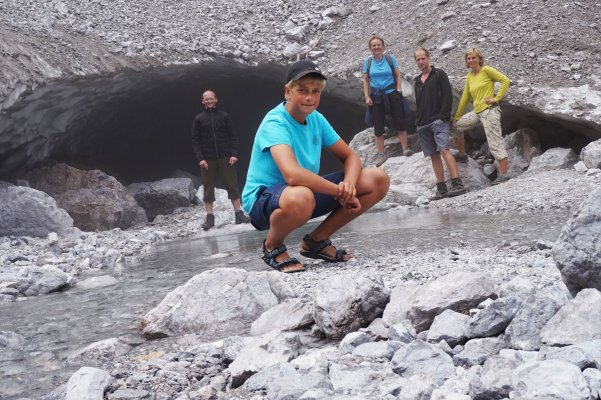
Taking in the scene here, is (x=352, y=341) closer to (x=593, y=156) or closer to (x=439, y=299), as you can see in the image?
(x=439, y=299)

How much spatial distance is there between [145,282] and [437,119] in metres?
4.85

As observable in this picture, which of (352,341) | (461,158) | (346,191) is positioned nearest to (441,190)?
(461,158)

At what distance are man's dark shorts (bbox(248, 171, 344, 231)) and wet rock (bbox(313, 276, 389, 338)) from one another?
43.0 inches

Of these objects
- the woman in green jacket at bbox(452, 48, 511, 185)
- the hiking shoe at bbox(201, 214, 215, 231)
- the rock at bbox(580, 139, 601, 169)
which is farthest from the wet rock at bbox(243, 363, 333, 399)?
the hiking shoe at bbox(201, 214, 215, 231)

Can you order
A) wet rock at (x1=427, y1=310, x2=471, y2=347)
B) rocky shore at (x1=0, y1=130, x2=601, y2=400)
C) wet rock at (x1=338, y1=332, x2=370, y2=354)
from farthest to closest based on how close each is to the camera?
wet rock at (x1=338, y1=332, x2=370, y2=354) → wet rock at (x1=427, y1=310, x2=471, y2=347) → rocky shore at (x1=0, y1=130, x2=601, y2=400)

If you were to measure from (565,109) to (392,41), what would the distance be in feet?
14.1

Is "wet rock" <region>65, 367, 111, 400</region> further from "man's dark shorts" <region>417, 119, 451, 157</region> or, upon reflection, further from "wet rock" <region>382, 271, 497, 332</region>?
"man's dark shorts" <region>417, 119, 451, 157</region>

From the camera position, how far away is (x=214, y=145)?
9.19 metres

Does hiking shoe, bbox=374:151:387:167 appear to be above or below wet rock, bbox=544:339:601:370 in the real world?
above

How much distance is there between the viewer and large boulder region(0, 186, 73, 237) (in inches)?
359

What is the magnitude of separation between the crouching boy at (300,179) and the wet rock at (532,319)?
164cm

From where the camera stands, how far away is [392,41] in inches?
488

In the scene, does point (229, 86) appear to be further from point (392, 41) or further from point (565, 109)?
point (565, 109)

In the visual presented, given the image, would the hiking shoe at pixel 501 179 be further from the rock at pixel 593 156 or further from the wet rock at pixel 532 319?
the wet rock at pixel 532 319
